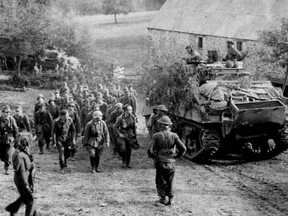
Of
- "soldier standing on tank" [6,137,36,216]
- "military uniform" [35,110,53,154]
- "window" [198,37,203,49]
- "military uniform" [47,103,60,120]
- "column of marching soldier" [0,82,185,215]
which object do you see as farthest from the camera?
"window" [198,37,203,49]

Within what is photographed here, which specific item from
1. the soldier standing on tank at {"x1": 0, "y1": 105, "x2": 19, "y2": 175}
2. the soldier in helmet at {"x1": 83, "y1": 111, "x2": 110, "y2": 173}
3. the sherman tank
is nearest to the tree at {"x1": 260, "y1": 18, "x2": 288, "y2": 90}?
the sherman tank

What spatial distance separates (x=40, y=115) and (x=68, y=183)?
372 cm

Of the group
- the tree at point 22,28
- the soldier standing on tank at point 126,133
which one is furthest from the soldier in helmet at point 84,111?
the tree at point 22,28

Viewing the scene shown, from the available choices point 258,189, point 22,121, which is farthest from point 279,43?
point 22,121

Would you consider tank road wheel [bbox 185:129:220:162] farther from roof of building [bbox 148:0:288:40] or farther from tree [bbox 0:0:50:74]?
roof of building [bbox 148:0:288:40]

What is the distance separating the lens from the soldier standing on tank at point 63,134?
1261 centimetres

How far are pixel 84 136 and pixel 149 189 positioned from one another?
2.31 meters

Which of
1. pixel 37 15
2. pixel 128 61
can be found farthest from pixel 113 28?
pixel 37 15

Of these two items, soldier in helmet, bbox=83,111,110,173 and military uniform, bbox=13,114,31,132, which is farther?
military uniform, bbox=13,114,31,132

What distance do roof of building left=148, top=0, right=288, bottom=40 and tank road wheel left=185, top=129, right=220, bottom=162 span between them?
53.8 feet

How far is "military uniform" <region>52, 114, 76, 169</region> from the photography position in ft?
41.3

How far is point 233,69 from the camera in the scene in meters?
15.7

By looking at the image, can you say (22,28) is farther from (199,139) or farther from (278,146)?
(278,146)

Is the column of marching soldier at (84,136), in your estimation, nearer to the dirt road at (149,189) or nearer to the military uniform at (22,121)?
the military uniform at (22,121)
